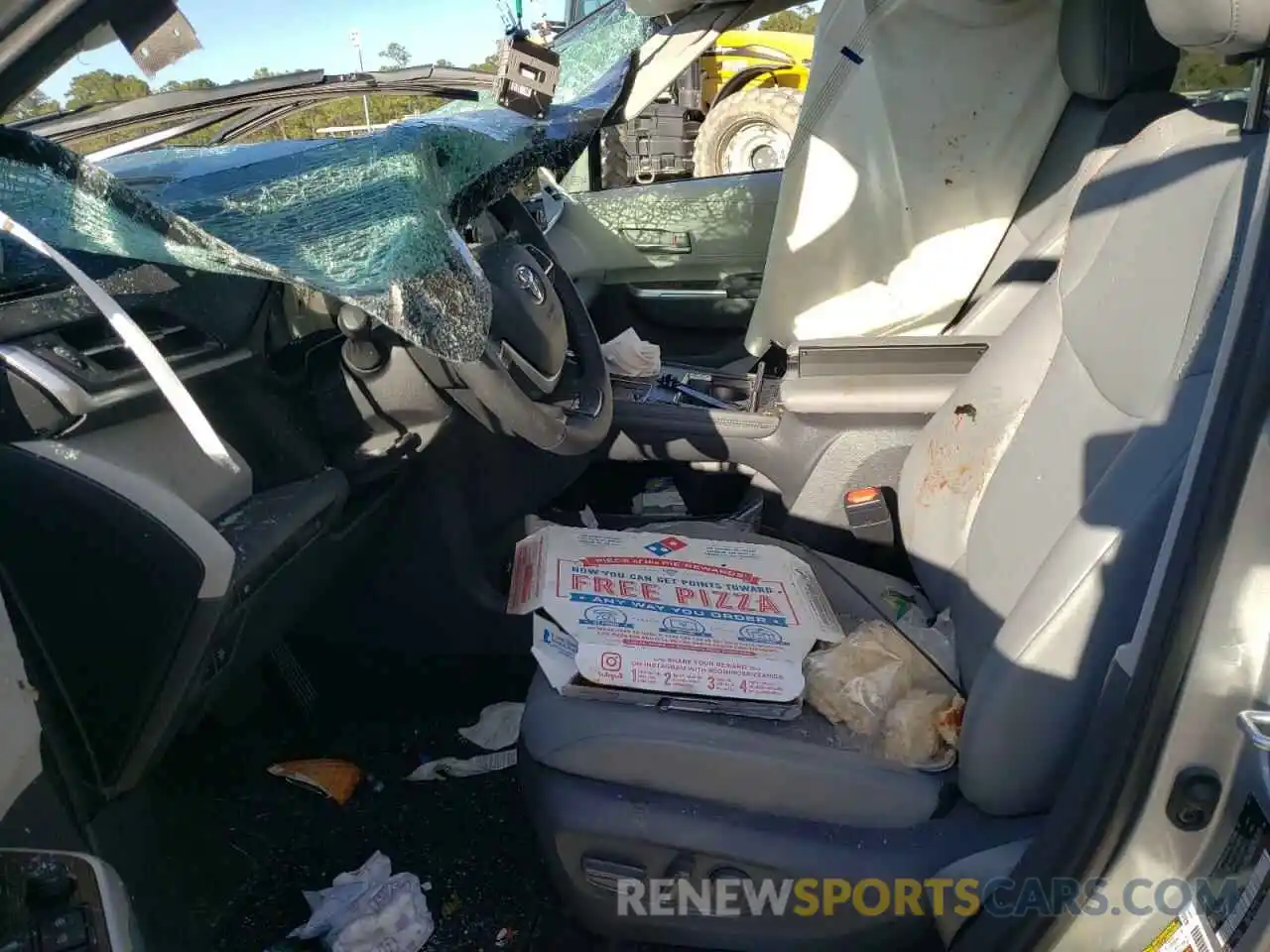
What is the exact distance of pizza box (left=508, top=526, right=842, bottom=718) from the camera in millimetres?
1324

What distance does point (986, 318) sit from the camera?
6.44 ft

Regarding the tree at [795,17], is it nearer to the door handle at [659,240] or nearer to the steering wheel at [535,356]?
the door handle at [659,240]

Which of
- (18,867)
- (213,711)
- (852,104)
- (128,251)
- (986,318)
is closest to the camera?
(18,867)

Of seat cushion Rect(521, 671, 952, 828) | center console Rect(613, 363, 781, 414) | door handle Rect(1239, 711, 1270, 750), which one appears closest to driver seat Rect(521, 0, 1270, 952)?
seat cushion Rect(521, 671, 952, 828)

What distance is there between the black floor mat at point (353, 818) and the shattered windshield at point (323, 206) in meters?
0.75

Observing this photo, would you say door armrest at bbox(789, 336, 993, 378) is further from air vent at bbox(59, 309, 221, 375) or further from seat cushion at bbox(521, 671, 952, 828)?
air vent at bbox(59, 309, 221, 375)

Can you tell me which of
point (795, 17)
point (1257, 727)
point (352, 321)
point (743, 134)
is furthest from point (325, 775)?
point (743, 134)

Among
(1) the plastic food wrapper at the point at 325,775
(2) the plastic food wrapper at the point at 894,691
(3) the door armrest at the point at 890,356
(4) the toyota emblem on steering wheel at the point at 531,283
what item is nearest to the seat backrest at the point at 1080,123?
(3) the door armrest at the point at 890,356

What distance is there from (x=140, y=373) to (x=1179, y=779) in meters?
1.14

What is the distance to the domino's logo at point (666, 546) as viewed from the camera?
5.26ft

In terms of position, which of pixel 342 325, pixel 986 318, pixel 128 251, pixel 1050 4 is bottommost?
pixel 986 318

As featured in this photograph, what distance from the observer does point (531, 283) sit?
1.52 metres

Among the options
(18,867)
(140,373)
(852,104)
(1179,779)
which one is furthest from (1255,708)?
(852,104)

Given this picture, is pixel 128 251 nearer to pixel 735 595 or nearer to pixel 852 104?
pixel 735 595
